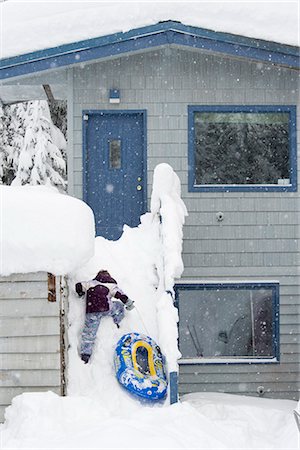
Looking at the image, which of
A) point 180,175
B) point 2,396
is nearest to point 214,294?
point 180,175

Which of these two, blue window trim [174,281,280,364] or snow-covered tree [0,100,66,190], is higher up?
snow-covered tree [0,100,66,190]

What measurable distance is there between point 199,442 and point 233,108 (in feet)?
21.3

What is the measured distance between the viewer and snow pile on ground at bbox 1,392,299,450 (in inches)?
279

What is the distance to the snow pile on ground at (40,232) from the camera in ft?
26.5

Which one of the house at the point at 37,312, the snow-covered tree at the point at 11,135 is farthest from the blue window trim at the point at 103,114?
the snow-covered tree at the point at 11,135

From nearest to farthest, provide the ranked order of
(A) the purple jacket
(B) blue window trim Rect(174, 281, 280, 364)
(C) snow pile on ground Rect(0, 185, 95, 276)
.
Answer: (C) snow pile on ground Rect(0, 185, 95, 276)
(A) the purple jacket
(B) blue window trim Rect(174, 281, 280, 364)

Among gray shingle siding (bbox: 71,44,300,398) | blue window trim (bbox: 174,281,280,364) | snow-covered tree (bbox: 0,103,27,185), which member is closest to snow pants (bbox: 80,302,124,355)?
blue window trim (bbox: 174,281,280,364)

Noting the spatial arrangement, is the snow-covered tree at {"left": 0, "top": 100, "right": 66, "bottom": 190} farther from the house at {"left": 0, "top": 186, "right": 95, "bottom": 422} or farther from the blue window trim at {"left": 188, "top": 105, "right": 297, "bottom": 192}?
the house at {"left": 0, "top": 186, "right": 95, "bottom": 422}

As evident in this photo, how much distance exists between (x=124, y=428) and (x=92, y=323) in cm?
246

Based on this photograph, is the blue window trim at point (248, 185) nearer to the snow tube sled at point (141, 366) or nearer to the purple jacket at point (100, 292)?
the purple jacket at point (100, 292)

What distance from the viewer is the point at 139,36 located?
11.3m

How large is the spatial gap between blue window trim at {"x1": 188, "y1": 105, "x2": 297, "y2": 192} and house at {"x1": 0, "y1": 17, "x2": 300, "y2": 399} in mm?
17

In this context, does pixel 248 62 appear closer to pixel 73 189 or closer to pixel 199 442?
pixel 73 189

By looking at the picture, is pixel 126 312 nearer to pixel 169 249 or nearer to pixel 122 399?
pixel 169 249
